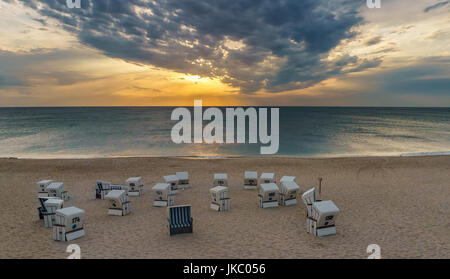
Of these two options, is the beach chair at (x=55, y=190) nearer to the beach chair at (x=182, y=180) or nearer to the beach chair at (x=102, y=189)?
the beach chair at (x=102, y=189)

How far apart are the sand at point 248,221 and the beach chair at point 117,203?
0.37m

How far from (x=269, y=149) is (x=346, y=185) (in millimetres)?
25565

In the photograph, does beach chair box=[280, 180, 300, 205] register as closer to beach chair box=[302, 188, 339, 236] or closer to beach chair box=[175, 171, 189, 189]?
beach chair box=[302, 188, 339, 236]

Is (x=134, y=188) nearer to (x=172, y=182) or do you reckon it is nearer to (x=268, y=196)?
(x=172, y=182)

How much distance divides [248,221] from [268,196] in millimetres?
2340

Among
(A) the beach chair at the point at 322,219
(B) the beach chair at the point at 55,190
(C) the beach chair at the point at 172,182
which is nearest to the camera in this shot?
(A) the beach chair at the point at 322,219

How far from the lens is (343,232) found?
425 inches

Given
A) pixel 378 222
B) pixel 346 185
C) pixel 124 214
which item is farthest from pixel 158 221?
pixel 346 185

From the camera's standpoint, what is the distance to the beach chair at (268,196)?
45.5 ft

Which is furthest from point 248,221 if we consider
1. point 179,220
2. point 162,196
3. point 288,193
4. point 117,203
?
point 117,203

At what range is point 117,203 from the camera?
12859 mm

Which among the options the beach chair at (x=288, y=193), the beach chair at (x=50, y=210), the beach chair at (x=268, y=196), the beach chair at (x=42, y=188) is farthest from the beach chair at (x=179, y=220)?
the beach chair at (x=42, y=188)

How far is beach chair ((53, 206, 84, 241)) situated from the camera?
984cm
